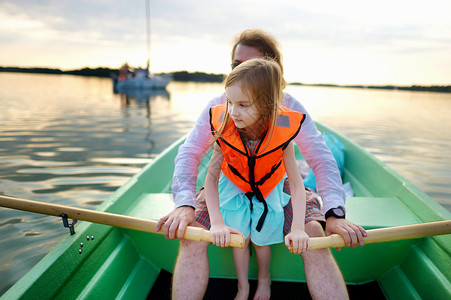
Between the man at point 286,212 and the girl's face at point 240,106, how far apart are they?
1.36 ft

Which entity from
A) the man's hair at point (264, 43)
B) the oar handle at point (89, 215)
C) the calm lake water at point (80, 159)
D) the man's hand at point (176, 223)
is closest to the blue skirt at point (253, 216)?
the man's hand at point (176, 223)

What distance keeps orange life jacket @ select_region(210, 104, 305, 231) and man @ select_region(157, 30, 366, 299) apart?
0.18 meters

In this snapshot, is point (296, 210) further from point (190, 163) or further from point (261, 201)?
point (190, 163)

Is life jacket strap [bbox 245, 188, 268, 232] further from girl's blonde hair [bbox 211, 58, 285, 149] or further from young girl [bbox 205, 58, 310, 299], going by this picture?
girl's blonde hair [bbox 211, 58, 285, 149]

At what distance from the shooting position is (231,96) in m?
1.20

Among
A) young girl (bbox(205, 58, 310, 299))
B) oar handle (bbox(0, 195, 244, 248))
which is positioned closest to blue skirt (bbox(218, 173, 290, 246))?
young girl (bbox(205, 58, 310, 299))

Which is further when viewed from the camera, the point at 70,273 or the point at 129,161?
the point at 129,161

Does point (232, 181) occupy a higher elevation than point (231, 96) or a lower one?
lower

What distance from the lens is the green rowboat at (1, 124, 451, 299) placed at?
1.26 meters

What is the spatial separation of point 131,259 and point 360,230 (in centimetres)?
125

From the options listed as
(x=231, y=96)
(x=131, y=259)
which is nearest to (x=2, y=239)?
(x=131, y=259)

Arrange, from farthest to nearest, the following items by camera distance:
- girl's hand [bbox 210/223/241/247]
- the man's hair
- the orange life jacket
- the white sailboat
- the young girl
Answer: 1. the white sailboat
2. the man's hair
3. the orange life jacket
4. the young girl
5. girl's hand [bbox 210/223/241/247]

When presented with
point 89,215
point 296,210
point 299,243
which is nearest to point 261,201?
point 296,210

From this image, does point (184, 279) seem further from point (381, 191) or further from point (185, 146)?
point (381, 191)
